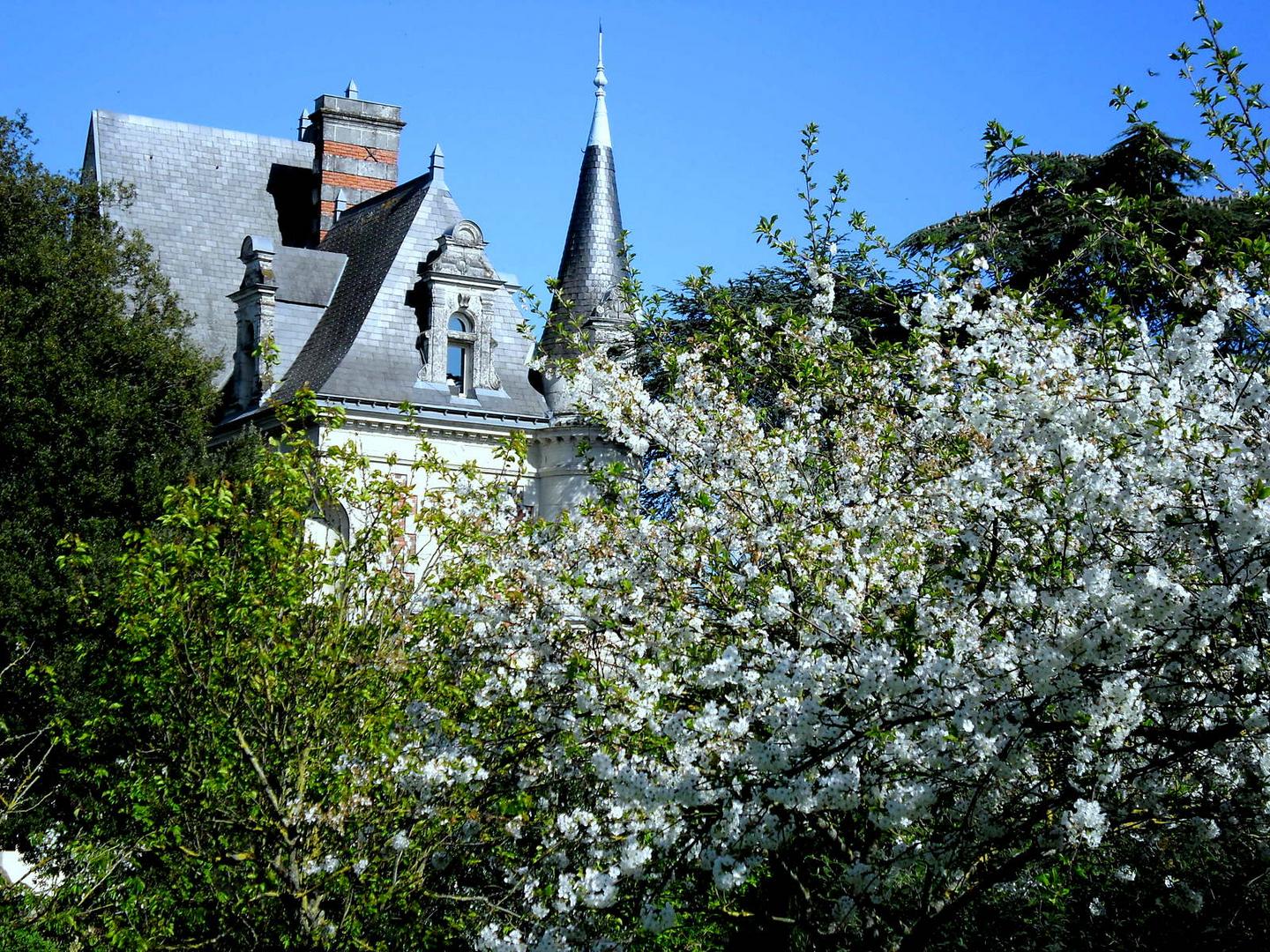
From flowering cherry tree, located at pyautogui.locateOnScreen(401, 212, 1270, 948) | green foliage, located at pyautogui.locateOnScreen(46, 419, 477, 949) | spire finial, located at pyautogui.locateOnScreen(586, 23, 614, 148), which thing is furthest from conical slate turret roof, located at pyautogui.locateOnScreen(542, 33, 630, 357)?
flowering cherry tree, located at pyautogui.locateOnScreen(401, 212, 1270, 948)

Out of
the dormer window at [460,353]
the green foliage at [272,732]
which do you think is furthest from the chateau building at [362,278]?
the green foliage at [272,732]

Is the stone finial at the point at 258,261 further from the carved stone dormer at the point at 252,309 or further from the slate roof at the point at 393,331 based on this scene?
the slate roof at the point at 393,331

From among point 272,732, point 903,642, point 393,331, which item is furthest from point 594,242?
point 903,642

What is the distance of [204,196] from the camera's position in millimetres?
34000

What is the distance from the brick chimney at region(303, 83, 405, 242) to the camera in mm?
35375

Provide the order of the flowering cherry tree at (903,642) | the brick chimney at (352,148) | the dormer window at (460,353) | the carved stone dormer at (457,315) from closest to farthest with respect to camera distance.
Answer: the flowering cherry tree at (903,642) → the carved stone dormer at (457,315) → the dormer window at (460,353) → the brick chimney at (352,148)

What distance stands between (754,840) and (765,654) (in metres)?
0.91

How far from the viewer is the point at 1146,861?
9.48m

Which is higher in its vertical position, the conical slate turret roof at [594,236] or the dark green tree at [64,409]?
the conical slate turret roof at [594,236]

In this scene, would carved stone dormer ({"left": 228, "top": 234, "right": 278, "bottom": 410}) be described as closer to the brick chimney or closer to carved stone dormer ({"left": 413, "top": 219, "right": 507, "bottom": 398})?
carved stone dormer ({"left": 413, "top": 219, "right": 507, "bottom": 398})

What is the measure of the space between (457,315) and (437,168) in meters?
3.57

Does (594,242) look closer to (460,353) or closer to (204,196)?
(460,353)

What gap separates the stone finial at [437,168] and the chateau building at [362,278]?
0.04m

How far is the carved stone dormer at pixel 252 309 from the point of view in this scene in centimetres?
3012
